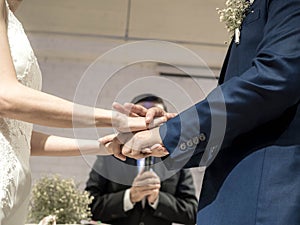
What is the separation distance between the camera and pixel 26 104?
130cm

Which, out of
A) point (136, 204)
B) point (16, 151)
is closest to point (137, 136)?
point (16, 151)

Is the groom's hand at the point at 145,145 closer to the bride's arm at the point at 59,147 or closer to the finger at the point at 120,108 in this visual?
the finger at the point at 120,108

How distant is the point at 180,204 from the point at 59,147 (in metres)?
1.49

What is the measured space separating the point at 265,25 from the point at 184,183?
6.50 feet

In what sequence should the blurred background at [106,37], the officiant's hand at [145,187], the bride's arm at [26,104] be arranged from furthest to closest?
the blurred background at [106,37] < the officiant's hand at [145,187] < the bride's arm at [26,104]

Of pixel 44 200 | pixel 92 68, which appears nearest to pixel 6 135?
pixel 44 200

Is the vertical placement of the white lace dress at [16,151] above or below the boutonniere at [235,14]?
below

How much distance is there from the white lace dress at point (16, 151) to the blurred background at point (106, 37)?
2.39m

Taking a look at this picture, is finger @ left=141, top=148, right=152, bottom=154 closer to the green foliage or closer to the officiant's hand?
the green foliage

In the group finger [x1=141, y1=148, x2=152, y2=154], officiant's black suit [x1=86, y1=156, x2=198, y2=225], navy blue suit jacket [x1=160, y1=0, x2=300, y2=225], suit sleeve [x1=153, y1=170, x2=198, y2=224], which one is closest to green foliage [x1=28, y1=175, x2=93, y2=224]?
officiant's black suit [x1=86, y1=156, x2=198, y2=225]

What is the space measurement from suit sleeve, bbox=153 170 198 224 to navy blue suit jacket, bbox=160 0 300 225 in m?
1.75

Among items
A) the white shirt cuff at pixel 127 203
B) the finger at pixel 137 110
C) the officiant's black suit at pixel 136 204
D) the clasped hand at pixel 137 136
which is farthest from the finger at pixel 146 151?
the white shirt cuff at pixel 127 203

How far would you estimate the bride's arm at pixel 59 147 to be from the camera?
1.72m

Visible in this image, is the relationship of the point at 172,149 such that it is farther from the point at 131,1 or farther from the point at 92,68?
the point at 92,68
